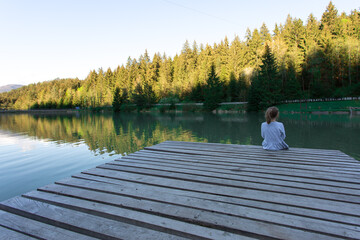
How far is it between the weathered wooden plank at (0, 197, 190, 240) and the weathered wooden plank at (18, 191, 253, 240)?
0.03 meters

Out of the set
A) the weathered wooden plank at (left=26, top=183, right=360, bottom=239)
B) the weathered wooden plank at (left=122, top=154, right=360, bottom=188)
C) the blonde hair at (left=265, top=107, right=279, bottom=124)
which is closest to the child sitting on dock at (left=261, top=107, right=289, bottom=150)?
the blonde hair at (left=265, top=107, right=279, bottom=124)

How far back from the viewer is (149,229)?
1.81 m

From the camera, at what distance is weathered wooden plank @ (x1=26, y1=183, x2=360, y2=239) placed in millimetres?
1708

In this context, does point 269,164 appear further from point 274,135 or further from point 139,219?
point 139,219

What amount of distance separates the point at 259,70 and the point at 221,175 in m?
43.2

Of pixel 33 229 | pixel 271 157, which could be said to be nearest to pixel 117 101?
pixel 271 157

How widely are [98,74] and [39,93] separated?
39207 millimetres

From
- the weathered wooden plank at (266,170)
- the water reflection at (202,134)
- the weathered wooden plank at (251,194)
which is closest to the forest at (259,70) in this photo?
the water reflection at (202,134)

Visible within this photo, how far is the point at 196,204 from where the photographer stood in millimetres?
2189

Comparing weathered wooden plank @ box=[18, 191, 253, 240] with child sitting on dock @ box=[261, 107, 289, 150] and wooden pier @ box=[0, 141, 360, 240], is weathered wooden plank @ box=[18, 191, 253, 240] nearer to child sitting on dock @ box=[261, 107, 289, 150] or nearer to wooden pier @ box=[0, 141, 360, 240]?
wooden pier @ box=[0, 141, 360, 240]

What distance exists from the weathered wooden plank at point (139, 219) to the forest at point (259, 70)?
4084 centimetres

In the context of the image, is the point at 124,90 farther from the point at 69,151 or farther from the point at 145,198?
the point at 145,198

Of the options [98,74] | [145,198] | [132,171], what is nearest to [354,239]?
[145,198]

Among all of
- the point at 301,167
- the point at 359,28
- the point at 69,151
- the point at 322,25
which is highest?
the point at 322,25
